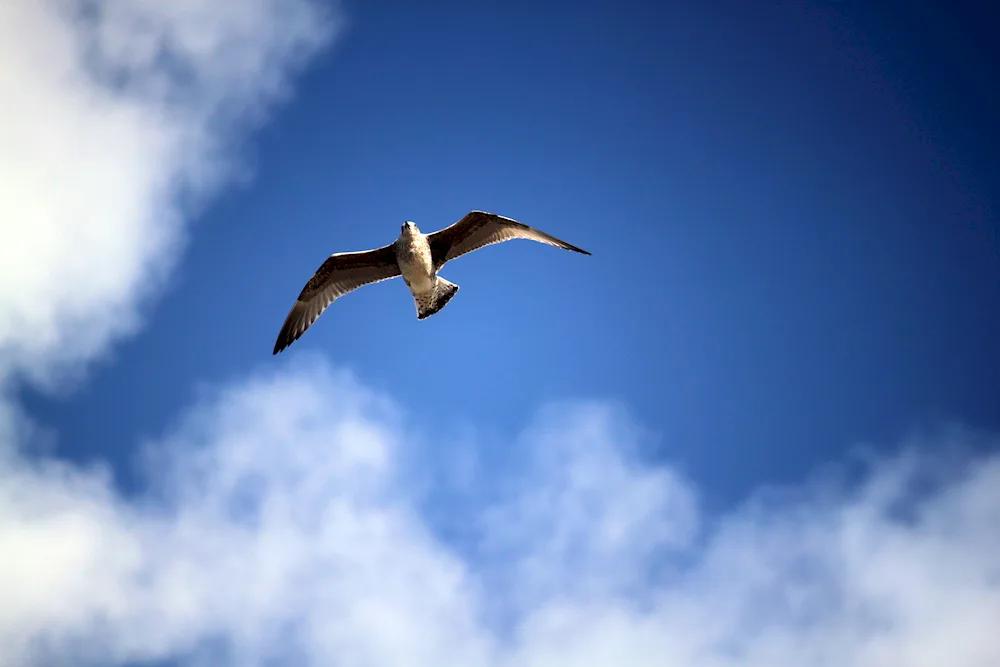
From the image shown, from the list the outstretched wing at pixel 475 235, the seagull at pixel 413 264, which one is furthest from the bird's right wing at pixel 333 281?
the outstretched wing at pixel 475 235

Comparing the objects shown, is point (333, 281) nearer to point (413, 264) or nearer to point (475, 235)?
point (413, 264)

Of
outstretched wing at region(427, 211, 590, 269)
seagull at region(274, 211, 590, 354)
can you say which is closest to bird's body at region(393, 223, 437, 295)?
seagull at region(274, 211, 590, 354)

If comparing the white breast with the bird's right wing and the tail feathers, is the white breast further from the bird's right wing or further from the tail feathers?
the bird's right wing

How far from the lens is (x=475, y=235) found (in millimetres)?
20016

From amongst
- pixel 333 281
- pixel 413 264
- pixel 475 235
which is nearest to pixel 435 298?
pixel 413 264

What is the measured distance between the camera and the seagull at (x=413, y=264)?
780 inches

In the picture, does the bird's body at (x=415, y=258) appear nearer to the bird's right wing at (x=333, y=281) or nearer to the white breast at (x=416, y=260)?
the white breast at (x=416, y=260)

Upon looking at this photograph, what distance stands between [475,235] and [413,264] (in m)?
1.63

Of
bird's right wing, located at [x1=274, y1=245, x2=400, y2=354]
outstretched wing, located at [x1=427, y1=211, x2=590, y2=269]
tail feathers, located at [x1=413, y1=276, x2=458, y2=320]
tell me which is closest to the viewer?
outstretched wing, located at [x1=427, y1=211, x2=590, y2=269]

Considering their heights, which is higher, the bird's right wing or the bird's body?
the bird's right wing

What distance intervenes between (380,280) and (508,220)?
390cm

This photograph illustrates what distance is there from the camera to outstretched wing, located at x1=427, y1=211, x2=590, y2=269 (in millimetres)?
19656

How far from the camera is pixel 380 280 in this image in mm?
21406

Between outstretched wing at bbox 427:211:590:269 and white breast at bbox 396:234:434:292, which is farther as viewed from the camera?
white breast at bbox 396:234:434:292
